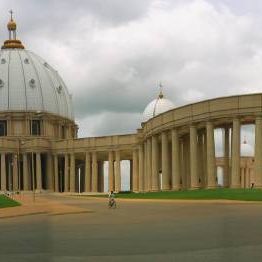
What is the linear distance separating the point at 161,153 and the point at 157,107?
3048 centimetres

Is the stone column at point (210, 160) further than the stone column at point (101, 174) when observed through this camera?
No

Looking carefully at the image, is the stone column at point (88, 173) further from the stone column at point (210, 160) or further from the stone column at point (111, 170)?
the stone column at point (210, 160)

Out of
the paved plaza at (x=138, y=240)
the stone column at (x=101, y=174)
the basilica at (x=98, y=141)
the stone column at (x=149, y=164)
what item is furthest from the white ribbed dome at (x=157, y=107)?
the paved plaza at (x=138, y=240)

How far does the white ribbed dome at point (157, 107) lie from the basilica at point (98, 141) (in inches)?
8.0

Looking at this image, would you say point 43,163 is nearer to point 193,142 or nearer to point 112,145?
point 112,145

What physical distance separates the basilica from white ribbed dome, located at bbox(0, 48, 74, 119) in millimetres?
215

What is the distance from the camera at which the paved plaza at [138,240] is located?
14430 millimetres

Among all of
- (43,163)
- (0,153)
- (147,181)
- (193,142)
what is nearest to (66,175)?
(43,163)

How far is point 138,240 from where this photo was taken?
58.3 feet

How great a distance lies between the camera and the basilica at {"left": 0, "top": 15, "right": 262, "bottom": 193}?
212 ft

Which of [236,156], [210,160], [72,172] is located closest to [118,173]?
[72,172]

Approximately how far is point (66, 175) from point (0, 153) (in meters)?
14.0

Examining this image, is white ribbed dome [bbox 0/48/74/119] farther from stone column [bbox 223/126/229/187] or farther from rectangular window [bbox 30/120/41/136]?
stone column [bbox 223/126/229/187]

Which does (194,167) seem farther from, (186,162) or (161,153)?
(161,153)
